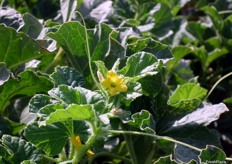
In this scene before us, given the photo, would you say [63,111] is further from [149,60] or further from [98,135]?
[149,60]

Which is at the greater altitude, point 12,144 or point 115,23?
point 12,144

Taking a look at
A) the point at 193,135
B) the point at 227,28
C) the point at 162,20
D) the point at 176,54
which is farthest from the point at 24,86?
the point at 227,28

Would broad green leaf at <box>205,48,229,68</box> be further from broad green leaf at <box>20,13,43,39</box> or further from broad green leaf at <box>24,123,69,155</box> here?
broad green leaf at <box>24,123,69,155</box>

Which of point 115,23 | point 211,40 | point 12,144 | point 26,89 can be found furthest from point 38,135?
point 211,40

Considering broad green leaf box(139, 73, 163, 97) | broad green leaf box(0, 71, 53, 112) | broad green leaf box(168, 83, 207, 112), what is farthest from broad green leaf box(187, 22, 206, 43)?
broad green leaf box(0, 71, 53, 112)

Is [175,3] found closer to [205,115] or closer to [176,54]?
[176,54]

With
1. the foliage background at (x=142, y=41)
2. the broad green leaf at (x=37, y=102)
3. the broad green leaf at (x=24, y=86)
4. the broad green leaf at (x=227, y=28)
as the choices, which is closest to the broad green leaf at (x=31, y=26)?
the foliage background at (x=142, y=41)

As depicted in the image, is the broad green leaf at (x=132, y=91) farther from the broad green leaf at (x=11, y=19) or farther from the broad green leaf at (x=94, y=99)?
the broad green leaf at (x=11, y=19)
